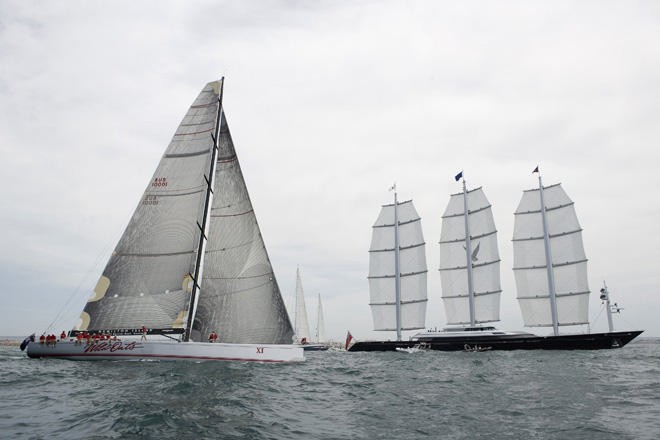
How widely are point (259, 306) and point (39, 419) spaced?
50.8 feet

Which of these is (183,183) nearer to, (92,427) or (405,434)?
(92,427)

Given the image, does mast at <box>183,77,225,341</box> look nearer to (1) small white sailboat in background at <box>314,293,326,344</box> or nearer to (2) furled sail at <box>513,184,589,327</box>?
(2) furled sail at <box>513,184,589,327</box>

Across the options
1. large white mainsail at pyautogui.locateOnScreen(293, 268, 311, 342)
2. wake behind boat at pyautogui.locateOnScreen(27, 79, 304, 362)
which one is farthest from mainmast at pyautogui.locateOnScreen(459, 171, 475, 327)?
wake behind boat at pyautogui.locateOnScreen(27, 79, 304, 362)

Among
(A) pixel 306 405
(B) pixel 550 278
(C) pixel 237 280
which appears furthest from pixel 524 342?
(A) pixel 306 405

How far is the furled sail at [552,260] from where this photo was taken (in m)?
52.6

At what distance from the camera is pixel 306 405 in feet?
44.3

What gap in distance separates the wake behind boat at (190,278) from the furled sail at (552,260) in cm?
4023

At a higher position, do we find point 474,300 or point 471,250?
point 471,250

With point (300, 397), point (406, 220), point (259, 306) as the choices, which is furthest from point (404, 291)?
point (300, 397)

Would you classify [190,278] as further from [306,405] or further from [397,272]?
[397,272]

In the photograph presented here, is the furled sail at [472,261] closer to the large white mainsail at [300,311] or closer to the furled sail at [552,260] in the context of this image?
the furled sail at [552,260]

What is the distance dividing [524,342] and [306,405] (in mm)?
42806

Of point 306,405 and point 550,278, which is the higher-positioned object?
point 550,278

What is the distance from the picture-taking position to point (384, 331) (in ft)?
201
